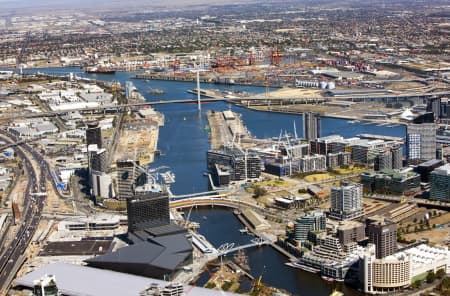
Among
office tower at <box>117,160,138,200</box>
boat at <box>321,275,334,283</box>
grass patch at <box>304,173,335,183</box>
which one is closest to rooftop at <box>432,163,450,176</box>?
grass patch at <box>304,173,335,183</box>

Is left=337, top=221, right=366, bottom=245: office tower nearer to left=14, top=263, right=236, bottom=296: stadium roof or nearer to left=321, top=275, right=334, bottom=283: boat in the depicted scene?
left=321, top=275, right=334, bottom=283: boat

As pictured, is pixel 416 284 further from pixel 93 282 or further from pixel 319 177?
pixel 319 177

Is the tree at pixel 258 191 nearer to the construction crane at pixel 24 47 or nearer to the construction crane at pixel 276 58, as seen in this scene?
the construction crane at pixel 276 58

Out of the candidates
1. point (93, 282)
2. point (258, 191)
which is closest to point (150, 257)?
point (93, 282)

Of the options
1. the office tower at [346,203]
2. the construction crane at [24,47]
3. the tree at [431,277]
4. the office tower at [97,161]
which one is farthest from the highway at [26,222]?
the construction crane at [24,47]

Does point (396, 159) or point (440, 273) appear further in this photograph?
point (396, 159)

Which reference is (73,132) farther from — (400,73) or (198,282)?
(400,73)

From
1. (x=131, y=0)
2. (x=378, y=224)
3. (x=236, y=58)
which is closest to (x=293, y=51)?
(x=236, y=58)
